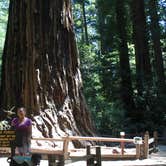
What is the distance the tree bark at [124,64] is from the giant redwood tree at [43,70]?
11.4 m

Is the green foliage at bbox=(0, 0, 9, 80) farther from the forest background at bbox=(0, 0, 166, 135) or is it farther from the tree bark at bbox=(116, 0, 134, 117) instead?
the tree bark at bbox=(116, 0, 134, 117)

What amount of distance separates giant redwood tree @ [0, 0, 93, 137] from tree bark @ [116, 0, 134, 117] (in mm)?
11446

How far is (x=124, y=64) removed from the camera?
107ft

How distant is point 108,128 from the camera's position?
25.3 metres

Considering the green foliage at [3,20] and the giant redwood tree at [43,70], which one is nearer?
the giant redwood tree at [43,70]

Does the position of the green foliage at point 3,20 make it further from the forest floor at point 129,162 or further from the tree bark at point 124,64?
the forest floor at point 129,162

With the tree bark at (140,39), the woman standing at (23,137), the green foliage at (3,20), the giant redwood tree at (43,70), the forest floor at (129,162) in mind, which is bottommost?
the forest floor at (129,162)

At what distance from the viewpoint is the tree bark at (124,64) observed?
30531 millimetres

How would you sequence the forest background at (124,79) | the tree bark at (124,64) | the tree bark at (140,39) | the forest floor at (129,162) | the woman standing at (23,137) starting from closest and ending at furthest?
Result: the woman standing at (23,137) < the forest floor at (129,162) < the forest background at (124,79) < the tree bark at (124,64) < the tree bark at (140,39)

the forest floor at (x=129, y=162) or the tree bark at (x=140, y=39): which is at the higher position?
the tree bark at (x=140, y=39)

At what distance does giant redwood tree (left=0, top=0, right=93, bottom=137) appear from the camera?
1798 centimetres

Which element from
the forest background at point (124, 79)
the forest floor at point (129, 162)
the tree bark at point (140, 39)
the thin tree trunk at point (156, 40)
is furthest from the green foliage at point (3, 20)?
the forest floor at point (129, 162)

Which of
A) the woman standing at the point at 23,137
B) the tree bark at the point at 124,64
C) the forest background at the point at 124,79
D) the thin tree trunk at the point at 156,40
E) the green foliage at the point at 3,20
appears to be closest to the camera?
the woman standing at the point at 23,137

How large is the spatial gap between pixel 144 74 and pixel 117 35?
5972mm
